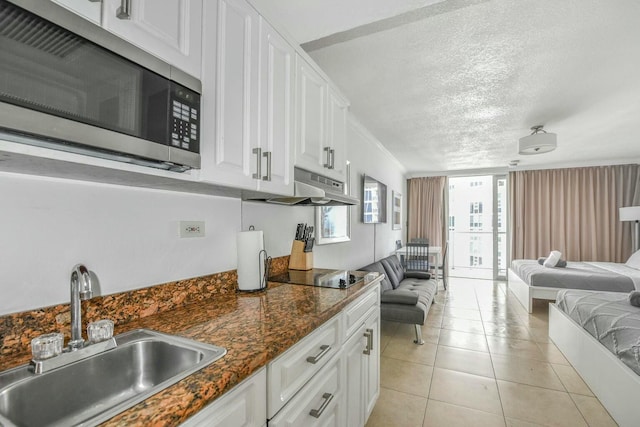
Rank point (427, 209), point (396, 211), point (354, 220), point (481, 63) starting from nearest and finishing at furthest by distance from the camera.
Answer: point (481, 63), point (354, 220), point (396, 211), point (427, 209)

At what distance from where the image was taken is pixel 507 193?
20.7 feet

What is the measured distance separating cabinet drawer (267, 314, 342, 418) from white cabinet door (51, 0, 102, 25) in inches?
41.3

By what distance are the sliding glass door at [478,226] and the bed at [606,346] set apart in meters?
3.78

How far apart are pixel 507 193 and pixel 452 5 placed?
5.71 metres

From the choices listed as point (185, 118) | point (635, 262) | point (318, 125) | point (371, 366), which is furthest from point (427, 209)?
point (185, 118)

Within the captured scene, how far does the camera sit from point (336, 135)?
6.93 feet

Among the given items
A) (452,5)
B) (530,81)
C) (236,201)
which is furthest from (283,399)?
(530,81)

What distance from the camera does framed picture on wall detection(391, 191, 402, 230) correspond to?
561 cm

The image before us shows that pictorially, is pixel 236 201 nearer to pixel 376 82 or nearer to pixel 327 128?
pixel 327 128

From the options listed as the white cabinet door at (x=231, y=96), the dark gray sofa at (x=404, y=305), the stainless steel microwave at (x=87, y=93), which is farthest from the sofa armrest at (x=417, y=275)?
the stainless steel microwave at (x=87, y=93)

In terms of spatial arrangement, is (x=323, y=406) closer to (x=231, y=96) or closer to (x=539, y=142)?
(x=231, y=96)

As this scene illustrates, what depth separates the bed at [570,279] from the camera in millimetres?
3672

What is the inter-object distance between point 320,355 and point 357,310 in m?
0.50

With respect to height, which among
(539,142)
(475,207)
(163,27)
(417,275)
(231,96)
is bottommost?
(417,275)
